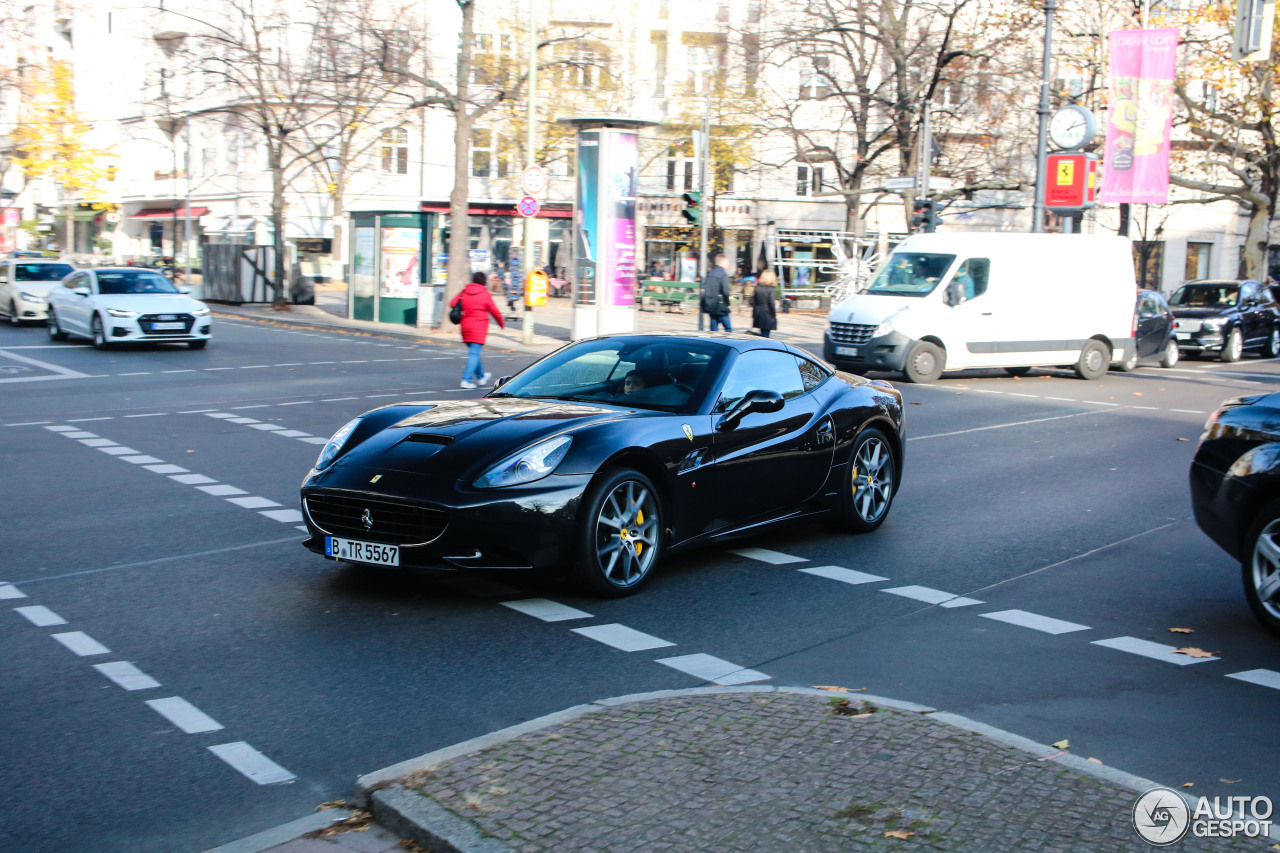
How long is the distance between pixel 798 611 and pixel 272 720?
2.89 meters

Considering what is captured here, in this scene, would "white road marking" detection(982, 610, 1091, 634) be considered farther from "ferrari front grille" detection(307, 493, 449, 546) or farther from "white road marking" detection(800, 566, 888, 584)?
"ferrari front grille" detection(307, 493, 449, 546)

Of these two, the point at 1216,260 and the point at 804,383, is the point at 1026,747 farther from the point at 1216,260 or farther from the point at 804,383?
the point at 1216,260

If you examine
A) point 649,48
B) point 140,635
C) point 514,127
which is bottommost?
point 140,635

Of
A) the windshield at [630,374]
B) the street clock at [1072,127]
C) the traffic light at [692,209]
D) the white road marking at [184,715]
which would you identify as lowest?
the white road marking at [184,715]

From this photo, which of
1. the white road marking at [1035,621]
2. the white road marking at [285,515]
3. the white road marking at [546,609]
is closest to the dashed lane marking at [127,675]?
the white road marking at [546,609]

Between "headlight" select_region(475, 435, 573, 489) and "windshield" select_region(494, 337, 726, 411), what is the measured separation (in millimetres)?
934

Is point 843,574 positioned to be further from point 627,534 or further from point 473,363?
point 473,363

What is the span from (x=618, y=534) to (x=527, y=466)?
650mm

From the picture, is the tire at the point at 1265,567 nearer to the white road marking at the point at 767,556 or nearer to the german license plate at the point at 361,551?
the white road marking at the point at 767,556

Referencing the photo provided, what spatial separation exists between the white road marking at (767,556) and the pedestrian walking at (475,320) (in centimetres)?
979

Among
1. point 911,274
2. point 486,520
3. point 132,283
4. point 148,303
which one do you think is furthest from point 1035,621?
point 132,283

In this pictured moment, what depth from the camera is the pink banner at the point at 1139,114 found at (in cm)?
2608

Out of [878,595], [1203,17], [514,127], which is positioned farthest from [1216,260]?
[878,595]

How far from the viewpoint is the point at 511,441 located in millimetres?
6621
